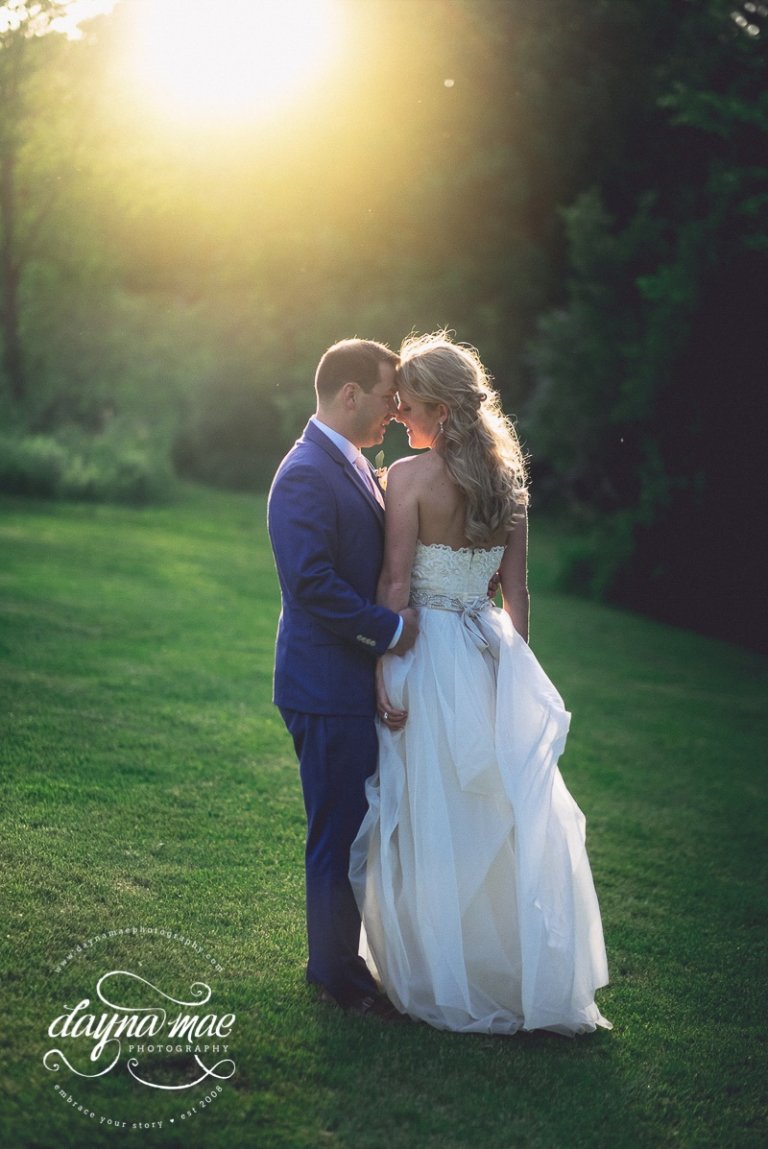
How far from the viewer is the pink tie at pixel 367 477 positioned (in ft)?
12.4

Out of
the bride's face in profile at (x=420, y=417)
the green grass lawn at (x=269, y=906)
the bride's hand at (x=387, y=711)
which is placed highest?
the bride's face in profile at (x=420, y=417)

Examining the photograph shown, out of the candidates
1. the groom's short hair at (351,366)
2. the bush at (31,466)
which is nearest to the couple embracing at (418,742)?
the groom's short hair at (351,366)

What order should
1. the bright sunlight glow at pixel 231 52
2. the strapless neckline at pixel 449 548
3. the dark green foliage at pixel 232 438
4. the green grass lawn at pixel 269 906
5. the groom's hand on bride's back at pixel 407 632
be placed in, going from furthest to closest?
the dark green foliage at pixel 232 438 < the bright sunlight glow at pixel 231 52 < the strapless neckline at pixel 449 548 < the groom's hand on bride's back at pixel 407 632 < the green grass lawn at pixel 269 906

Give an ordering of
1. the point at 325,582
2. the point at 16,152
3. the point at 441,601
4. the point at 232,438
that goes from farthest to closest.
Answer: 1. the point at 232,438
2. the point at 16,152
3. the point at 441,601
4. the point at 325,582

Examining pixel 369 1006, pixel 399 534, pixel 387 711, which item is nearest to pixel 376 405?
pixel 399 534

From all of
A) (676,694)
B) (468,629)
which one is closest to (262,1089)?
(468,629)

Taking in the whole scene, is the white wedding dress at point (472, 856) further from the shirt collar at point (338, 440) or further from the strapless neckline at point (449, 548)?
the shirt collar at point (338, 440)

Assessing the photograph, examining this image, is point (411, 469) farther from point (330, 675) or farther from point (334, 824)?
point (334, 824)

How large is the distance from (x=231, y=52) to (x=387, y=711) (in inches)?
661

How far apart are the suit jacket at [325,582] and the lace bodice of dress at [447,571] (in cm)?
16

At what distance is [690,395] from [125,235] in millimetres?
13171

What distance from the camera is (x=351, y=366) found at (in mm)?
3674

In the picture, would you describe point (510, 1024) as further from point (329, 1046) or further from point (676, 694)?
point (676, 694)

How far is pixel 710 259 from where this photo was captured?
43.7ft
